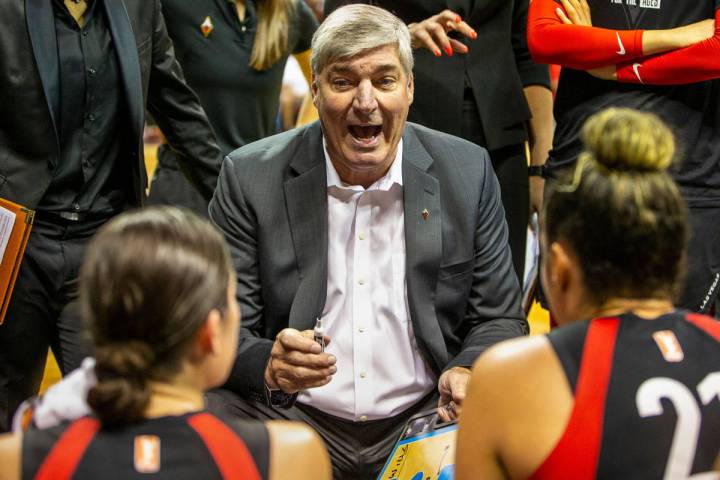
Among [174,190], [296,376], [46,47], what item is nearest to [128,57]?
[46,47]

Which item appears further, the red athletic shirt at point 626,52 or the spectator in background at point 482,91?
the spectator in background at point 482,91

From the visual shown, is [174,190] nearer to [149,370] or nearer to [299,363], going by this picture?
[299,363]

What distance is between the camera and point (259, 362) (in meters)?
2.37

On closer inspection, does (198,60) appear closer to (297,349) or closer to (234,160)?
(234,160)

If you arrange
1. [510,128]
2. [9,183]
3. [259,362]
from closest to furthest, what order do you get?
[259,362]
[9,183]
[510,128]

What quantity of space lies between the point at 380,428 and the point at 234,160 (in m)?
0.73

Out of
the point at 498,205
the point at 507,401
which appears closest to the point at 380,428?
the point at 498,205

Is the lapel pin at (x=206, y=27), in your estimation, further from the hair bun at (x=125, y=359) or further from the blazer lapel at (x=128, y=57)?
the hair bun at (x=125, y=359)

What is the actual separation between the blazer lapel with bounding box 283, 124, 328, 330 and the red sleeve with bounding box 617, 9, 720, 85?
35.1 inches

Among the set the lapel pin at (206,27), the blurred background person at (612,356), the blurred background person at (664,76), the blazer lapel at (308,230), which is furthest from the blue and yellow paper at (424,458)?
the lapel pin at (206,27)

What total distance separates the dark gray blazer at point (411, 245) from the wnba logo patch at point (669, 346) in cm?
89

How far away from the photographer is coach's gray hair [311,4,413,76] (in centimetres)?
250

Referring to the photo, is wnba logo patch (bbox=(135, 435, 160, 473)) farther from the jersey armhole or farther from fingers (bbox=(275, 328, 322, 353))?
fingers (bbox=(275, 328, 322, 353))

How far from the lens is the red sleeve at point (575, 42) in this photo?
2826 millimetres
